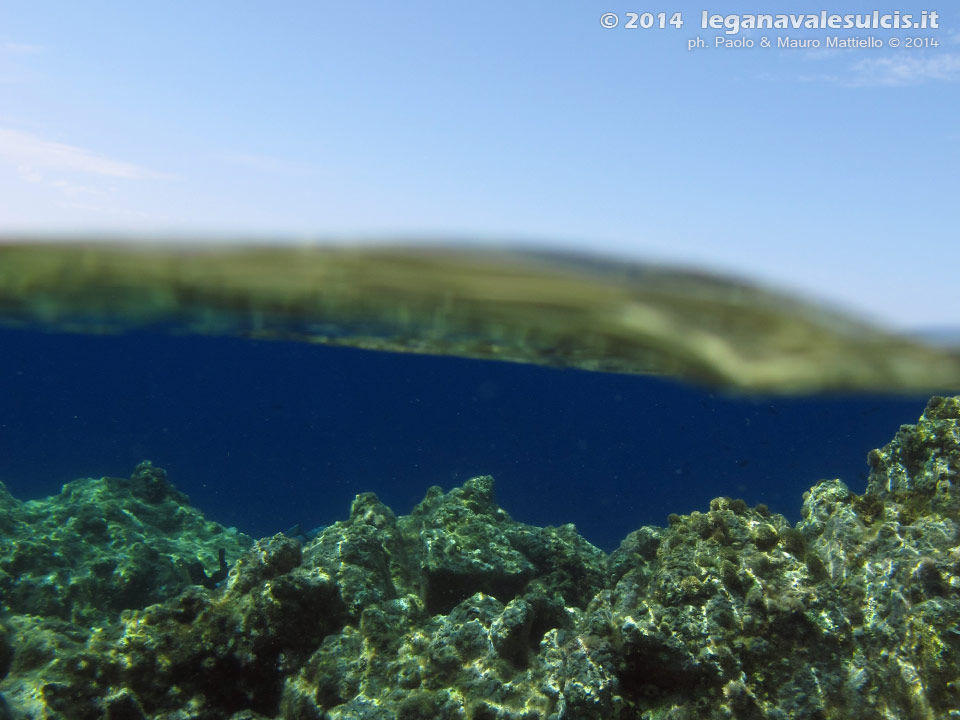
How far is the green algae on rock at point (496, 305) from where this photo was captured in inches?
253

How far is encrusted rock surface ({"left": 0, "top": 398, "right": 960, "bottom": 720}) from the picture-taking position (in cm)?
553

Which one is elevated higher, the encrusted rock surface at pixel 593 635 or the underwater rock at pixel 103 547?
the encrusted rock surface at pixel 593 635

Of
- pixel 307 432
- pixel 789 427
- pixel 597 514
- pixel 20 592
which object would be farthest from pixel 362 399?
pixel 20 592

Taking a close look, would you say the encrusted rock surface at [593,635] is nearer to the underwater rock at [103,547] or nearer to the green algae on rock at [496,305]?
the green algae on rock at [496,305]

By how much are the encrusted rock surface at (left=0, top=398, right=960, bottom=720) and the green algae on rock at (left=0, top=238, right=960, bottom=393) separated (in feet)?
6.38

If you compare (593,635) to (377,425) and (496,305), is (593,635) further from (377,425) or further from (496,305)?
(377,425)

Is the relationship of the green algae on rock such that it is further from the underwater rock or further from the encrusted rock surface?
the underwater rock

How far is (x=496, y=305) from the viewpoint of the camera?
764 cm

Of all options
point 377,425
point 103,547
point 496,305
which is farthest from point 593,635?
point 377,425

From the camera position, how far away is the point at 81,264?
7.71 m

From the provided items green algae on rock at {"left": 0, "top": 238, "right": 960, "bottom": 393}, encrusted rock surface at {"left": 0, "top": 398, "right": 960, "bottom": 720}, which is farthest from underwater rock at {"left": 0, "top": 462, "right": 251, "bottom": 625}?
green algae on rock at {"left": 0, "top": 238, "right": 960, "bottom": 393}

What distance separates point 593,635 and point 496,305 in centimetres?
413

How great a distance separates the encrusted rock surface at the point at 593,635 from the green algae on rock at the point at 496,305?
1.94 metres

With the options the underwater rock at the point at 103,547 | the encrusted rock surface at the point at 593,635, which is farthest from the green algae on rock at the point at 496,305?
the underwater rock at the point at 103,547
